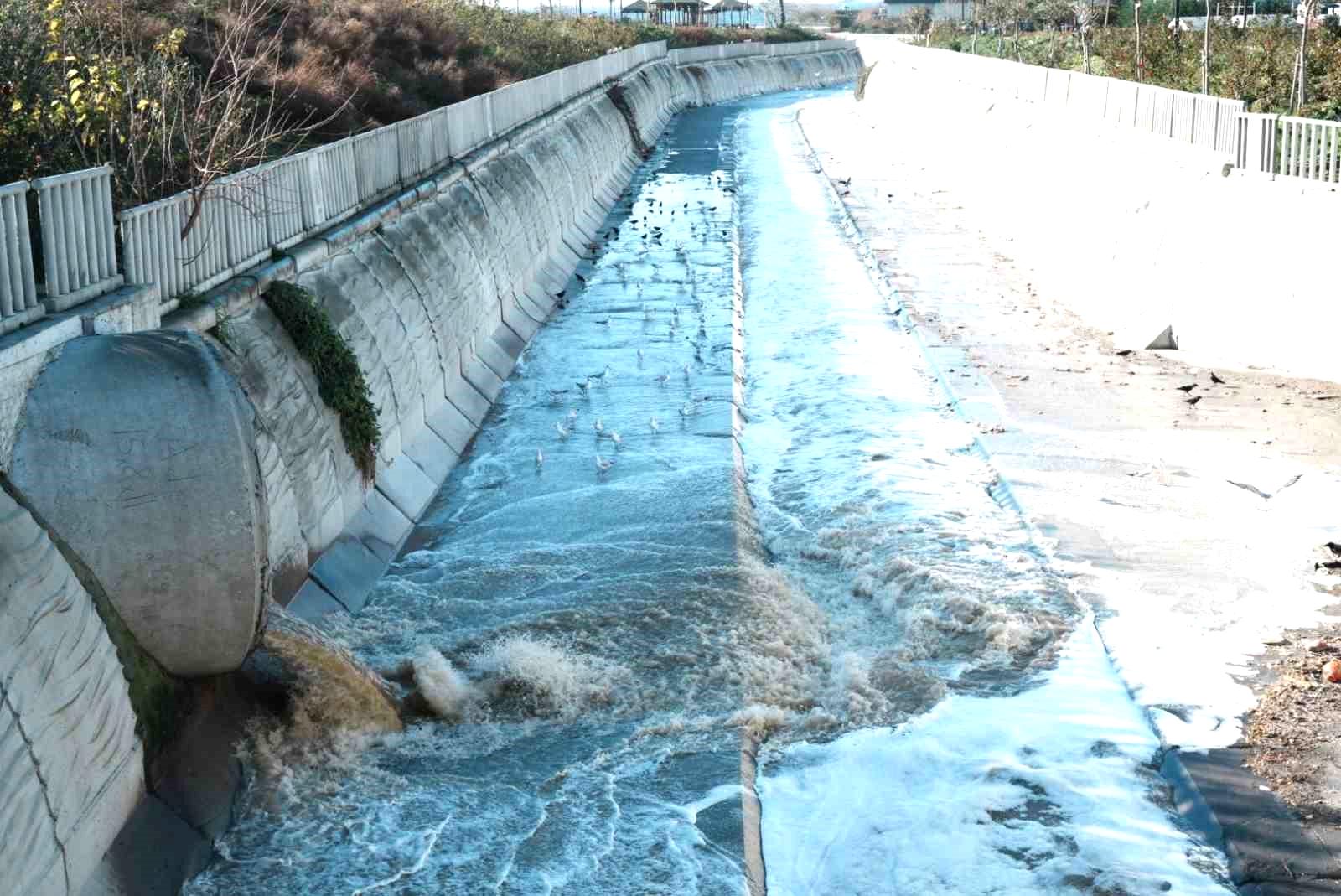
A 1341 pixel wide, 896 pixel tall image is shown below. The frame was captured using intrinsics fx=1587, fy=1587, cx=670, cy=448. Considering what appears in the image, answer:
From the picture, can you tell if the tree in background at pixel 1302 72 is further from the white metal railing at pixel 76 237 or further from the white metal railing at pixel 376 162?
the white metal railing at pixel 76 237

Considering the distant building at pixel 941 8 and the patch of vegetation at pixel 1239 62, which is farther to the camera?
the distant building at pixel 941 8

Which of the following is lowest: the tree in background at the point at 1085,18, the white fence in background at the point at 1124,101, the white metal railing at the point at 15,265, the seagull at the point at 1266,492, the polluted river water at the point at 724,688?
the polluted river water at the point at 724,688

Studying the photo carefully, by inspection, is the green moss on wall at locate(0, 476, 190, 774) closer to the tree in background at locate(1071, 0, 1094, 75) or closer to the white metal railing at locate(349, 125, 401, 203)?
the white metal railing at locate(349, 125, 401, 203)

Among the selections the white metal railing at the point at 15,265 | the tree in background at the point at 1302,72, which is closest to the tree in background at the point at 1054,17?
the tree in background at the point at 1302,72

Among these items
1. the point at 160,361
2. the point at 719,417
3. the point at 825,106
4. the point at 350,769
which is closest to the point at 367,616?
the point at 350,769

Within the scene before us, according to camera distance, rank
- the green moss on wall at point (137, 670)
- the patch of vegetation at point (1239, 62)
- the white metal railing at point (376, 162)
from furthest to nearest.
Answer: the patch of vegetation at point (1239, 62) < the white metal railing at point (376, 162) < the green moss on wall at point (137, 670)

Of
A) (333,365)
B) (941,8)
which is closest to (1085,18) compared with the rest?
(333,365)

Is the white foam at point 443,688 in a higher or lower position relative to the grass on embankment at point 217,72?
lower

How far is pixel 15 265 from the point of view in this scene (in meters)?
9.97

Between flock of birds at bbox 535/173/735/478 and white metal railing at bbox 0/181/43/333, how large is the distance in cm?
808

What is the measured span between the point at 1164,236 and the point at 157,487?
18.0m

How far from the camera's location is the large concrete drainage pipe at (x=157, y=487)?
9352 mm

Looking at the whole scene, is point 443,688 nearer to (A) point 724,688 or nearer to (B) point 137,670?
(A) point 724,688

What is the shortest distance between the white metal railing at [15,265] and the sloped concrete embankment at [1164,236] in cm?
1522
